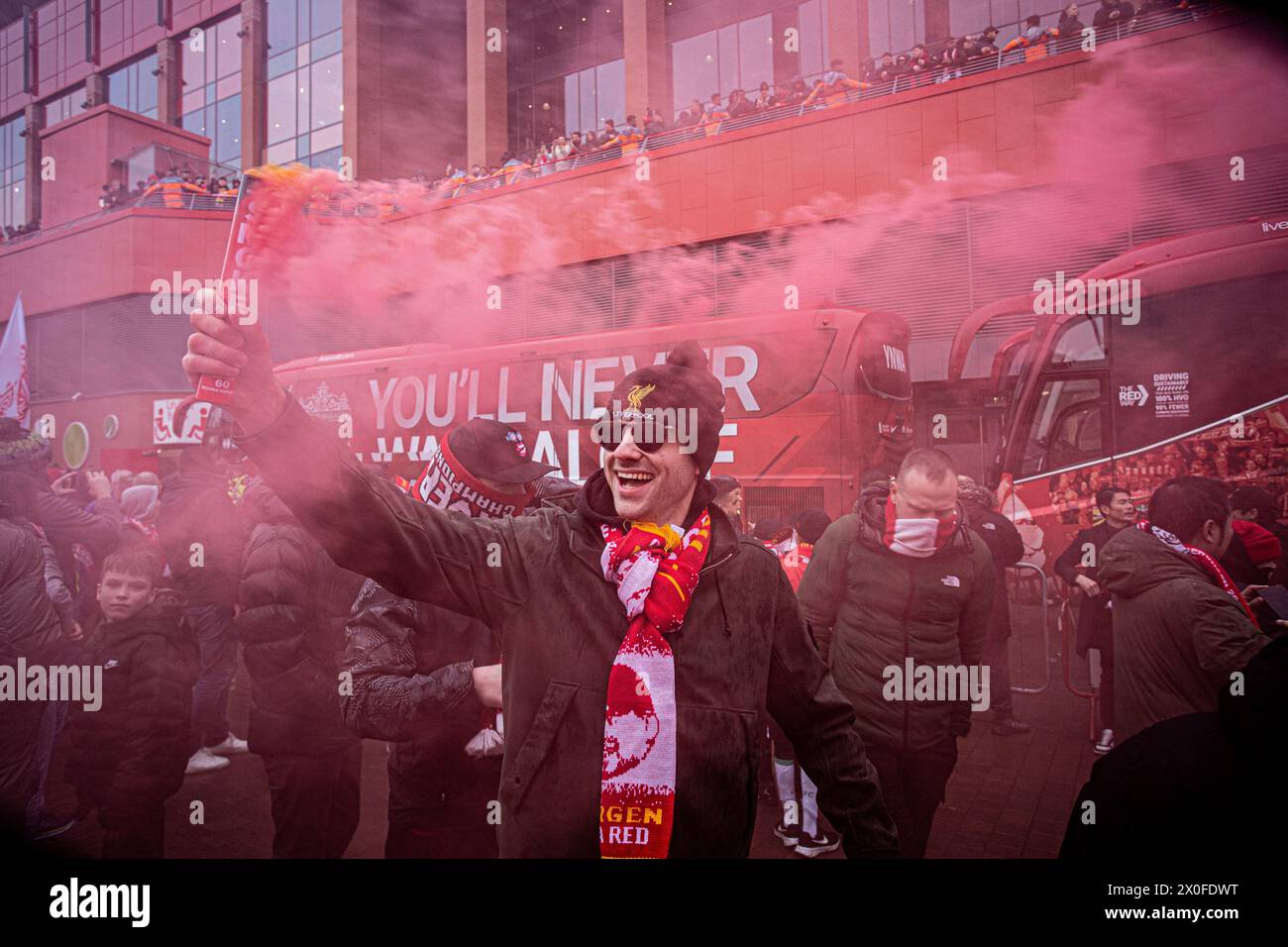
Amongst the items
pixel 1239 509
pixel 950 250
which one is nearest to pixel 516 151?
pixel 950 250

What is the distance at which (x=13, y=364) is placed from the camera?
187 inches

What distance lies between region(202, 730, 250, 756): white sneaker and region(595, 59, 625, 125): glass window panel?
624 cm

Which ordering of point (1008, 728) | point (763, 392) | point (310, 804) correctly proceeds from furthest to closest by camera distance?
point (763, 392) < point (1008, 728) < point (310, 804)

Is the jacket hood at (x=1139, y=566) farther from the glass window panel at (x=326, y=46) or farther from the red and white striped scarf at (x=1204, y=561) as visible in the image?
the glass window panel at (x=326, y=46)

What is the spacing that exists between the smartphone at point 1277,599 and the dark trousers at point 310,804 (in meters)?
3.79

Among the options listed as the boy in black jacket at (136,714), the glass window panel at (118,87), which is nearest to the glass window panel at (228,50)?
the glass window panel at (118,87)

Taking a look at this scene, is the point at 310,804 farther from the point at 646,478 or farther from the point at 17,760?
the point at 646,478

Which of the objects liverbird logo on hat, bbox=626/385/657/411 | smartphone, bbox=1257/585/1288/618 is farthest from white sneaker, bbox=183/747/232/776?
smartphone, bbox=1257/585/1288/618

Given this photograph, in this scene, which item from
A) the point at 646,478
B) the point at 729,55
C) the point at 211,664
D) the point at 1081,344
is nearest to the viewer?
the point at 646,478

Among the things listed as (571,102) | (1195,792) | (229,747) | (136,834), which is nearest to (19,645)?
(136,834)

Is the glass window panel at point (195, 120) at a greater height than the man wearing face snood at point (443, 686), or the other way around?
the glass window panel at point (195, 120)

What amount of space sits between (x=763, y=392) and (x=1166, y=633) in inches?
209

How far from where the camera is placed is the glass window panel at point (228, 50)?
7.60m

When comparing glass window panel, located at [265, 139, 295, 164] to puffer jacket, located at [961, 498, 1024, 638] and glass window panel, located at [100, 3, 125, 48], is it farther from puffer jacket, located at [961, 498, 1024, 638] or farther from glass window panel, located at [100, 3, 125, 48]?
puffer jacket, located at [961, 498, 1024, 638]
